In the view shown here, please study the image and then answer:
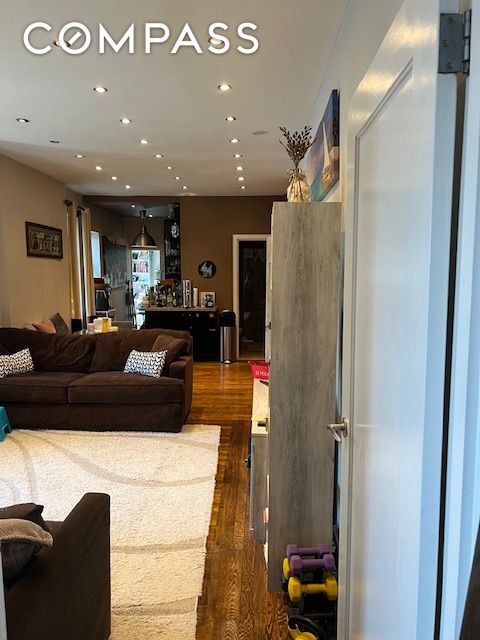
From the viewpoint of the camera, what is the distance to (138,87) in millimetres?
3309

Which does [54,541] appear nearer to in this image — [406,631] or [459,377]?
[406,631]

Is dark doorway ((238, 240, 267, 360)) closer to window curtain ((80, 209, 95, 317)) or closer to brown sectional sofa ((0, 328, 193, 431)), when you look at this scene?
window curtain ((80, 209, 95, 317))

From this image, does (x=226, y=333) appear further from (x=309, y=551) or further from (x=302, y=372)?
(x=309, y=551)

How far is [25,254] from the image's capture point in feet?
18.9

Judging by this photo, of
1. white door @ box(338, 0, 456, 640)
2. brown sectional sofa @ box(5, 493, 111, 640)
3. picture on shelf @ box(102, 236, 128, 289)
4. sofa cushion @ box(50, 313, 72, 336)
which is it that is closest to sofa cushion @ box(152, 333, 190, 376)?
sofa cushion @ box(50, 313, 72, 336)

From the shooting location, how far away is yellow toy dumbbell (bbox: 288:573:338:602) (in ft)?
6.11

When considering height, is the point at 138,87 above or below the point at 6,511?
above

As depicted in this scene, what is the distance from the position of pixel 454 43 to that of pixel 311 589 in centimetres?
196

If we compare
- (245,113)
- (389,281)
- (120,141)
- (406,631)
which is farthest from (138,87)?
(406,631)

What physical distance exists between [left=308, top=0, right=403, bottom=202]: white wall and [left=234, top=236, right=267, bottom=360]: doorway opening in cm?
526

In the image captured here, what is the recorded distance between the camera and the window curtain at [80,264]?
734cm

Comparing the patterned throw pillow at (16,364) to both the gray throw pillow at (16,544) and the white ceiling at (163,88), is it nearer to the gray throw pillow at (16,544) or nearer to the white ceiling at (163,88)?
the white ceiling at (163,88)

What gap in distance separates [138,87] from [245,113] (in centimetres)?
98

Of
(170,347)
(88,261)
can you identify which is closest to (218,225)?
(88,261)
